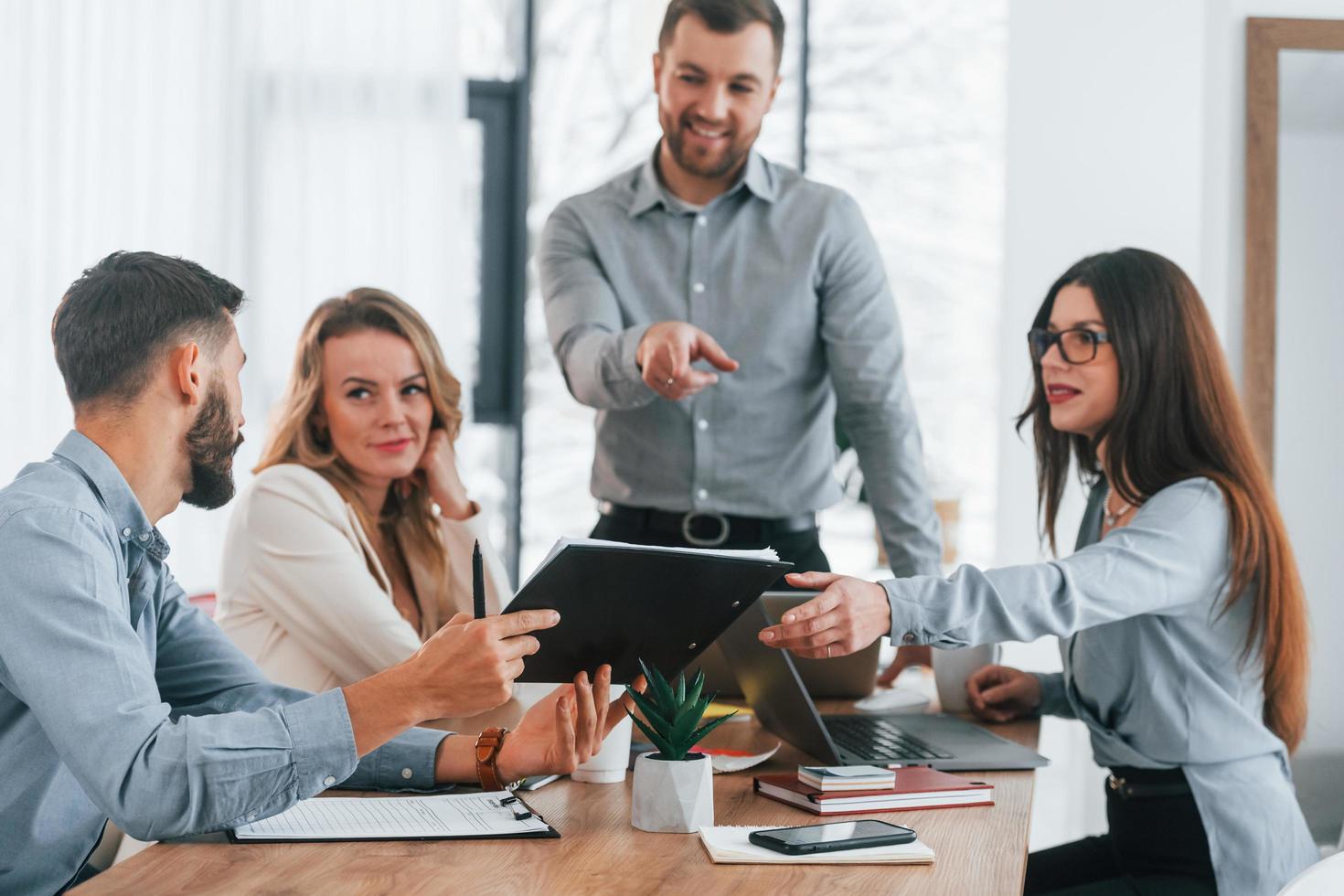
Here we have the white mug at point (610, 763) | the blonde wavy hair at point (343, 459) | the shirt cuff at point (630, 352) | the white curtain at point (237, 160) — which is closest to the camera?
the white mug at point (610, 763)

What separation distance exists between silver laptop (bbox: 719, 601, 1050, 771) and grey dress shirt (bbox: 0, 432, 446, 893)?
60cm

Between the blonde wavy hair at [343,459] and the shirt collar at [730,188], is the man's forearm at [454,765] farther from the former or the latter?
the shirt collar at [730,188]

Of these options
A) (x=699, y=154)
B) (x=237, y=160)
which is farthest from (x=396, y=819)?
(x=237, y=160)

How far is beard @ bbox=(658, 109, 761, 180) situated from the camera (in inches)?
96.3

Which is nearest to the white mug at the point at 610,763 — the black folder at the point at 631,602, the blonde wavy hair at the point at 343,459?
the black folder at the point at 631,602

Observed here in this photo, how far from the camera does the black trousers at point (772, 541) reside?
2.50 meters

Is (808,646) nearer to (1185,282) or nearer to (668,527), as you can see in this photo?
(1185,282)

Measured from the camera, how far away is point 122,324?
1.38m

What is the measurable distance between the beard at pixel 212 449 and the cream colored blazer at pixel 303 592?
612mm

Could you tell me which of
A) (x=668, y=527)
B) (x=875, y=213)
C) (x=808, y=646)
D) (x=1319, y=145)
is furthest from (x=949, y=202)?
(x=808, y=646)

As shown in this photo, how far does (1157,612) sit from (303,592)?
127cm

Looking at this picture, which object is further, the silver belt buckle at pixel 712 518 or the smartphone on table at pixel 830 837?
the silver belt buckle at pixel 712 518

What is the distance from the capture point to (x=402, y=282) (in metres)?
4.26

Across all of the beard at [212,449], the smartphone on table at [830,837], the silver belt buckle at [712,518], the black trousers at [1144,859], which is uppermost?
the beard at [212,449]
